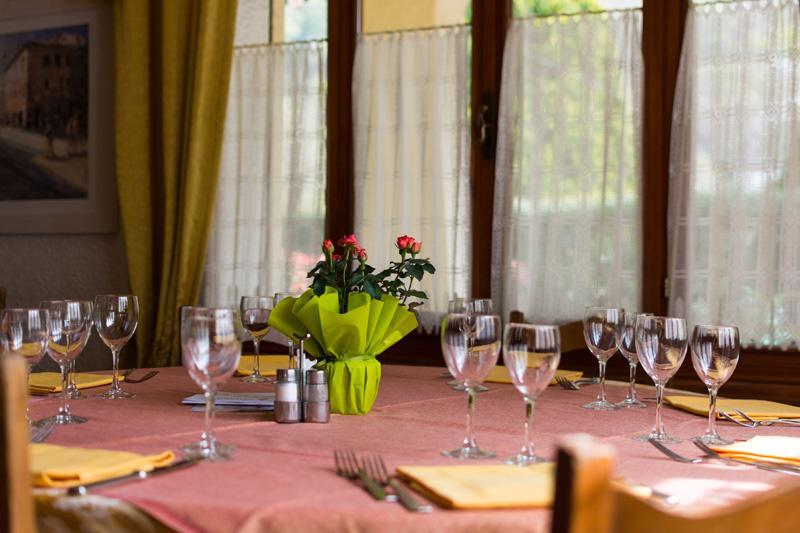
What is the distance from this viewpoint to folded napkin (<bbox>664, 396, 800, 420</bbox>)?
211cm

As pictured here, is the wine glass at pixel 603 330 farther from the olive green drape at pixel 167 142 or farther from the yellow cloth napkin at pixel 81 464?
the olive green drape at pixel 167 142

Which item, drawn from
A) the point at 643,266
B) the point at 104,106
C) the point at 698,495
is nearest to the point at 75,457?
the point at 698,495

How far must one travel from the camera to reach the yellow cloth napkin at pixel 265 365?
267 cm

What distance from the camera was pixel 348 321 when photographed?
2.02 meters

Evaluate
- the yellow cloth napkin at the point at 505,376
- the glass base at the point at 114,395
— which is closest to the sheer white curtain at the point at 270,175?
the yellow cloth napkin at the point at 505,376

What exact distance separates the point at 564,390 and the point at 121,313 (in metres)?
1.07

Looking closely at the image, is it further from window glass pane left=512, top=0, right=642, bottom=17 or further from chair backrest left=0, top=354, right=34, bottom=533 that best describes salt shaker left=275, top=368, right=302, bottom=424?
window glass pane left=512, top=0, right=642, bottom=17

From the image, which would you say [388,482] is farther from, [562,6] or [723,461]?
[562,6]

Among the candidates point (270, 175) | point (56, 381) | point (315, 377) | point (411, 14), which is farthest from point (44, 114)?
point (315, 377)

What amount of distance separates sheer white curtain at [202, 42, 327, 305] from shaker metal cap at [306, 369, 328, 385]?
2663 millimetres

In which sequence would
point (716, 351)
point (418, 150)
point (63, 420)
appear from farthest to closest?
point (418, 150)
point (63, 420)
point (716, 351)

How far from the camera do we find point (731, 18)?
3.85 metres

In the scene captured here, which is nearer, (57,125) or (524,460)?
(524,460)

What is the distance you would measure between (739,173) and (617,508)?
3.11m
